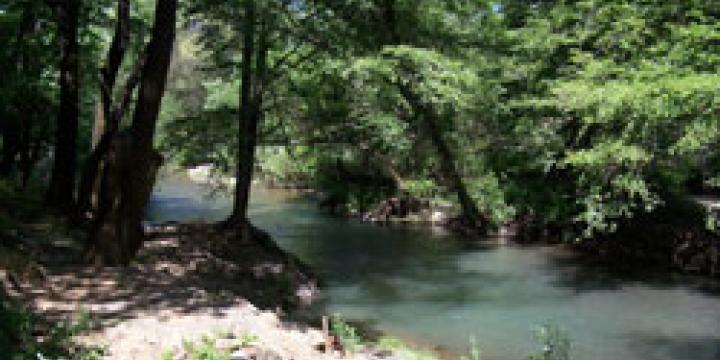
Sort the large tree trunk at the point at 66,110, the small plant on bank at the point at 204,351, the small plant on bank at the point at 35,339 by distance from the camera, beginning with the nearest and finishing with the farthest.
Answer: the small plant on bank at the point at 35,339
the small plant on bank at the point at 204,351
the large tree trunk at the point at 66,110

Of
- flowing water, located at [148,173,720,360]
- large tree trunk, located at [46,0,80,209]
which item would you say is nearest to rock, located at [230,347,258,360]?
flowing water, located at [148,173,720,360]

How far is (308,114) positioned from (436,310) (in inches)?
245

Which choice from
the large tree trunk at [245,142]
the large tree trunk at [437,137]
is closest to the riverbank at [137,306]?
the large tree trunk at [245,142]

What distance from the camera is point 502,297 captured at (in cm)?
1628

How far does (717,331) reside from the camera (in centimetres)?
1391

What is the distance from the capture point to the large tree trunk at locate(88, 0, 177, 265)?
1088 cm

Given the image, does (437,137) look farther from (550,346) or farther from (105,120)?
(550,346)

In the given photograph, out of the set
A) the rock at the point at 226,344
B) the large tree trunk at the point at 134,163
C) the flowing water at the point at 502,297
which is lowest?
the flowing water at the point at 502,297

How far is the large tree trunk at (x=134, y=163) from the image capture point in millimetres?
10875

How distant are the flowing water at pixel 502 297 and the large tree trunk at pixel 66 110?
19.1 feet

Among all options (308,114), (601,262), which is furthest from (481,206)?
(308,114)

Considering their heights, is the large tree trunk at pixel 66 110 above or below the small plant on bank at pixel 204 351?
above

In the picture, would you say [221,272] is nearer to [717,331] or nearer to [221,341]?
[221,341]

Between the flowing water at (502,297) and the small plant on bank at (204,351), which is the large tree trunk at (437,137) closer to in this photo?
the flowing water at (502,297)
